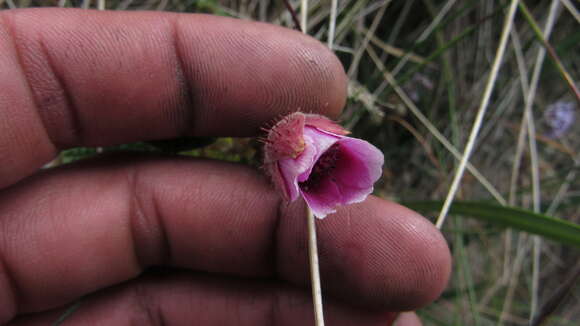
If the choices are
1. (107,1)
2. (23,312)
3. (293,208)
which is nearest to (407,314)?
(293,208)

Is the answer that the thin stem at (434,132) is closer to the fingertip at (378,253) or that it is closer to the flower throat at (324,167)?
the fingertip at (378,253)

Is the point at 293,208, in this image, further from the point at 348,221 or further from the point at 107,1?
the point at 107,1

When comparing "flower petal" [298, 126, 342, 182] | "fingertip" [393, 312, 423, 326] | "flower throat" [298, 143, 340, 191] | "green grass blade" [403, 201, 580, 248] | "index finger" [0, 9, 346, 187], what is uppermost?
"index finger" [0, 9, 346, 187]

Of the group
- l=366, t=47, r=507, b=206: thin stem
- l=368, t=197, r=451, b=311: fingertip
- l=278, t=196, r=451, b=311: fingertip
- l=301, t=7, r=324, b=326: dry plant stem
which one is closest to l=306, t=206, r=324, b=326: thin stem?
l=301, t=7, r=324, b=326: dry plant stem

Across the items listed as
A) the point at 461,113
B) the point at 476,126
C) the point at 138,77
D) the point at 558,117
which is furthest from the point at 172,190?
the point at 558,117

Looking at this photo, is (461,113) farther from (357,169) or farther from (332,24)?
(357,169)

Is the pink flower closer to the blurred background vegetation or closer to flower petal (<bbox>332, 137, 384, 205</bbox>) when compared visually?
flower petal (<bbox>332, 137, 384, 205</bbox>)
